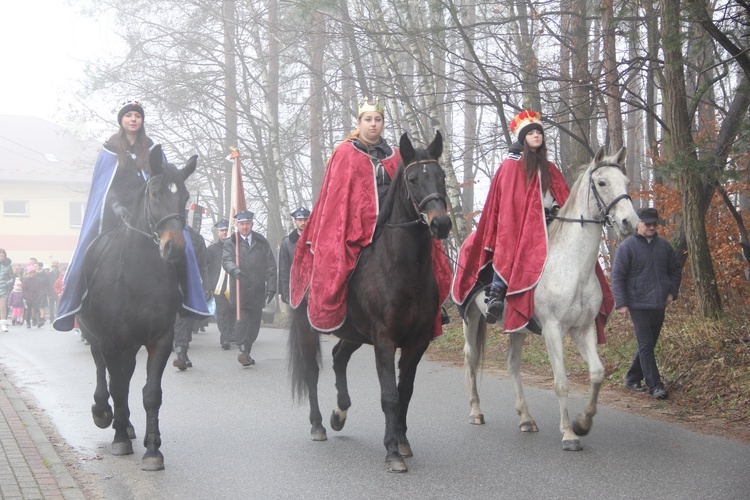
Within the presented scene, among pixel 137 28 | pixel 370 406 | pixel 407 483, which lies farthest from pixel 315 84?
pixel 407 483

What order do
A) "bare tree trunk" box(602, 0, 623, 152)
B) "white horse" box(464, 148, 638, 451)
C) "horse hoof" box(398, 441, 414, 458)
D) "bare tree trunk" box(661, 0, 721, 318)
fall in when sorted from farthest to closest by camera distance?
"bare tree trunk" box(602, 0, 623, 152) → "bare tree trunk" box(661, 0, 721, 318) → "white horse" box(464, 148, 638, 451) → "horse hoof" box(398, 441, 414, 458)

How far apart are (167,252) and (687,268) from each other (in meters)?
8.30

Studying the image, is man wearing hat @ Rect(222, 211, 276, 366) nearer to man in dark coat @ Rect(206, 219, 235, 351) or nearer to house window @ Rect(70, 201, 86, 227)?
man in dark coat @ Rect(206, 219, 235, 351)

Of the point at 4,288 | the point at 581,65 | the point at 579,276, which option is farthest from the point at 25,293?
Result: the point at 579,276

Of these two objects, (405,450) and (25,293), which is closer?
(405,450)

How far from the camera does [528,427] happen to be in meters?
8.17

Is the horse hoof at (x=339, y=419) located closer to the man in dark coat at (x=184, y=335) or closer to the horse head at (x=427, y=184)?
the horse head at (x=427, y=184)

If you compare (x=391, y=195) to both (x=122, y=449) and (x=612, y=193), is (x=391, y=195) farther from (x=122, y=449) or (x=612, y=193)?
(x=122, y=449)

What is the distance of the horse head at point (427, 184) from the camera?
6.41 meters

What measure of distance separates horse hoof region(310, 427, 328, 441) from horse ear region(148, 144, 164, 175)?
8.57ft

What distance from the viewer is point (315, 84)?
23.6 metres

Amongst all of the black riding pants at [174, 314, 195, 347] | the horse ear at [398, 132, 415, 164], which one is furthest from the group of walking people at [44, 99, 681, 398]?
the black riding pants at [174, 314, 195, 347]

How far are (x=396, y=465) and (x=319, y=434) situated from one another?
145cm

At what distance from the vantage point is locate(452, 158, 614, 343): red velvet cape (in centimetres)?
774
